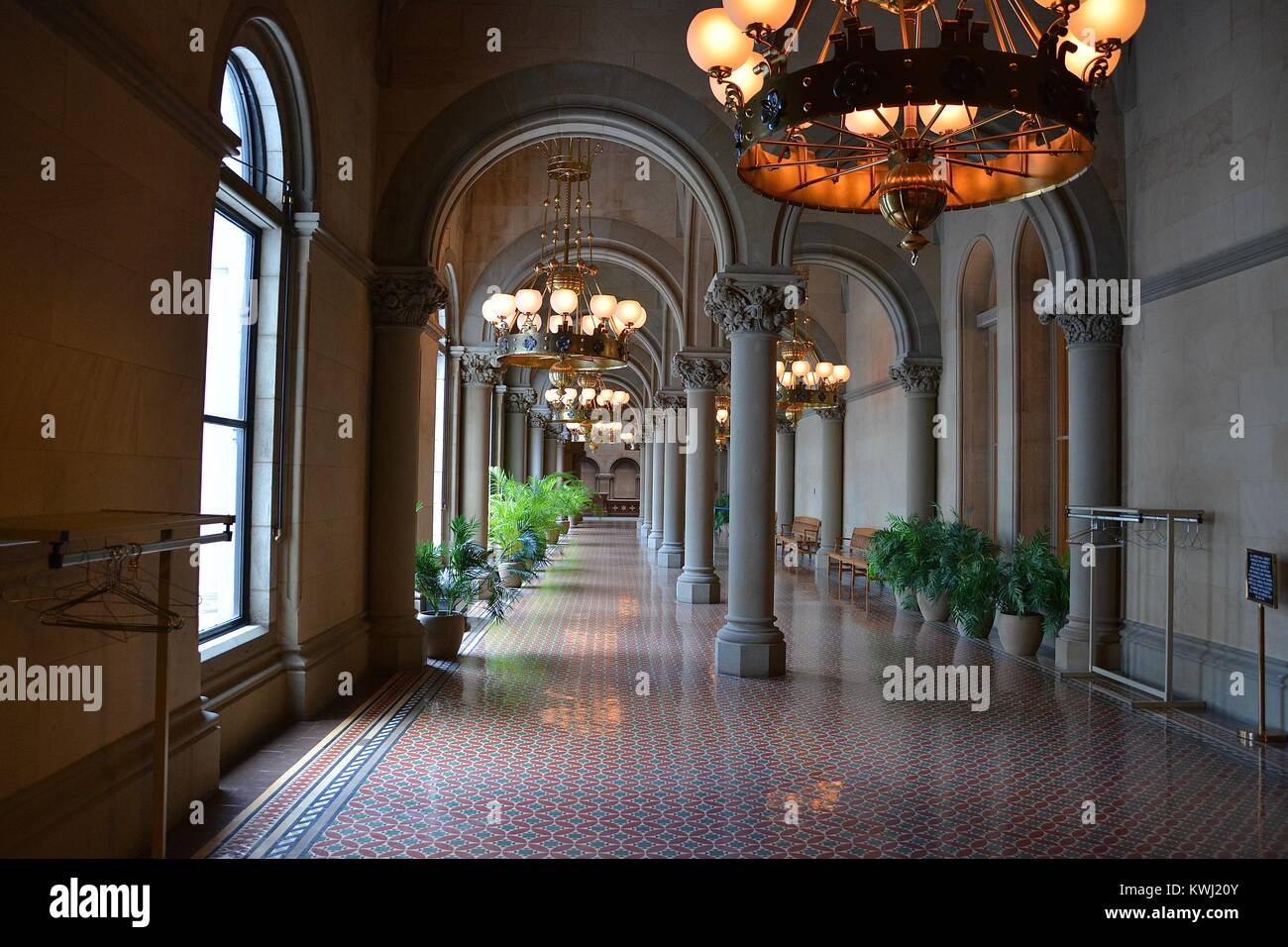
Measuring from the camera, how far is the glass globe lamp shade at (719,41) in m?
4.51

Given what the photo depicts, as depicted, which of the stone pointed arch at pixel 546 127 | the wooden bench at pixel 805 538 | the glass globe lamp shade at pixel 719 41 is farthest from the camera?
the wooden bench at pixel 805 538

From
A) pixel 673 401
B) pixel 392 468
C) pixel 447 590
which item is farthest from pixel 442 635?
pixel 673 401

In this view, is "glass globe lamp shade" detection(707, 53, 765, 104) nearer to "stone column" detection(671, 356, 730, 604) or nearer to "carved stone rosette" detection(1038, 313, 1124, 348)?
"carved stone rosette" detection(1038, 313, 1124, 348)

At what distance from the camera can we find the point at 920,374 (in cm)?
1516

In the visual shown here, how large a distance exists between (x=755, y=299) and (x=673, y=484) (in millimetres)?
12134

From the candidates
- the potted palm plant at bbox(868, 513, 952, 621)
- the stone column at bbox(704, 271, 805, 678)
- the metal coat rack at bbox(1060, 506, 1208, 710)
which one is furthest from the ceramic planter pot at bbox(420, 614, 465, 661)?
the potted palm plant at bbox(868, 513, 952, 621)

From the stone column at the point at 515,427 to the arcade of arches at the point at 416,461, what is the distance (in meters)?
13.7

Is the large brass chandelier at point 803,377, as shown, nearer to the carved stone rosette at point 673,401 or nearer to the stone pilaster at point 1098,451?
the carved stone rosette at point 673,401

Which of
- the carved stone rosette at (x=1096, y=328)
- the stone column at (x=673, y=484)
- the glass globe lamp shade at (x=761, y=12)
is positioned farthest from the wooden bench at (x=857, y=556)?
the glass globe lamp shade at (x=761, y=12)

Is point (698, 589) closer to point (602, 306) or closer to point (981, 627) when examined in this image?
point (981, 627)

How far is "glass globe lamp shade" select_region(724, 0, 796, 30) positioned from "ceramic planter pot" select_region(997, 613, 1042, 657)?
8291mm

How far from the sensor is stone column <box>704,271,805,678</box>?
919 centimetres

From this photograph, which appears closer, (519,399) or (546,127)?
(546,127)
